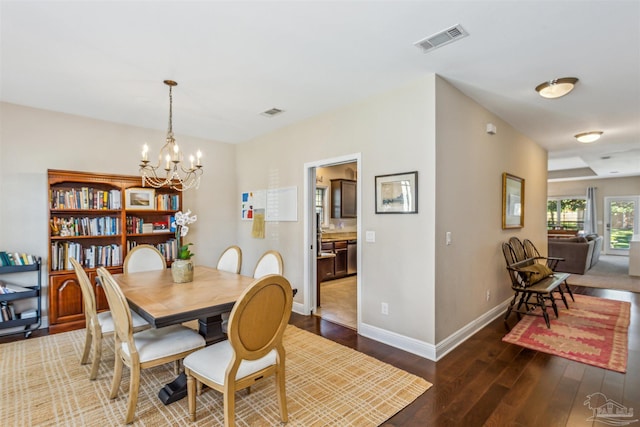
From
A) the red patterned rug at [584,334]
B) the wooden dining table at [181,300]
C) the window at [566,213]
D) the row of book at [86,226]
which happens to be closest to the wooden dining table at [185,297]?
the wooden dining table at [181,300]

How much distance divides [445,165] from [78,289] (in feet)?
14.6

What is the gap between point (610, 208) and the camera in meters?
10.4

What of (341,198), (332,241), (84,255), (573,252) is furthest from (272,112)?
(573,252)

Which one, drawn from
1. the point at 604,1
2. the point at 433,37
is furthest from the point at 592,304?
the point at 433,37

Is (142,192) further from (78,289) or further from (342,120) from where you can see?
(342,120)

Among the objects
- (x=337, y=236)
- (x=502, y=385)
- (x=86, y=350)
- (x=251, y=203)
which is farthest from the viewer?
(x=337, y=236)

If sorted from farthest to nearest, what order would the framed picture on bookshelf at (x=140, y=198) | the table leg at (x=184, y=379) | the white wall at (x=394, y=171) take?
the framed picture on bookshelf at (x=140, y=198) < the white wall at (x=394, y=171) < the table leg at (x=184, y=379)

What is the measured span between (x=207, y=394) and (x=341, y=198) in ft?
16.8

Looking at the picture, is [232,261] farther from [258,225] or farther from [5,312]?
[5,312]

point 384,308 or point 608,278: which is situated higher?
point 384,308

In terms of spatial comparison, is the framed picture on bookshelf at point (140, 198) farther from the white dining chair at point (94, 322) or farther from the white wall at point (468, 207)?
the white wall at point (468, 207)

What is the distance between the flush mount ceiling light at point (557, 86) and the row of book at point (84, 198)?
5.11m

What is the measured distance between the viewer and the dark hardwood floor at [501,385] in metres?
2.05

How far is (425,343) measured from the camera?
291 cm
